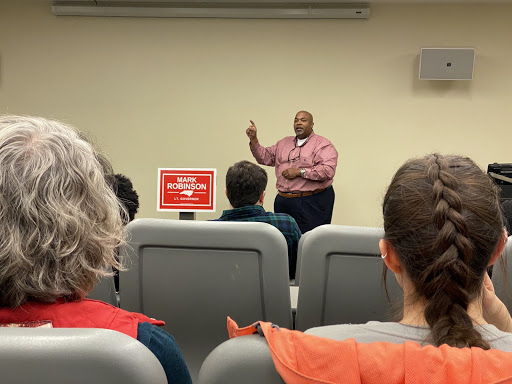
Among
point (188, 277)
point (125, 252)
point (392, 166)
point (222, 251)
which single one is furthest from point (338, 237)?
point (392, 166)

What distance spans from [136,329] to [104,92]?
20.1 feet

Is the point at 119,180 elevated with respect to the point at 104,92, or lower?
lower

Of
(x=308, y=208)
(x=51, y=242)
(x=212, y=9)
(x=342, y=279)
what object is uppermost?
(x=212, y=9)

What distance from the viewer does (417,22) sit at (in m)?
6.38

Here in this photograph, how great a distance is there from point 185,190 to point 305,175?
227 cm

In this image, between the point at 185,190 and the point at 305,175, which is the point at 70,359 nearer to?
the point at 185,190

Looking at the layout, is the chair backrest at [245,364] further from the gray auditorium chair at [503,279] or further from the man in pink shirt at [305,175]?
the man in pink shirt at [305,175]

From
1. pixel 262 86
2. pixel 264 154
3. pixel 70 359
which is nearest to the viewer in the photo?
pixel 70 359

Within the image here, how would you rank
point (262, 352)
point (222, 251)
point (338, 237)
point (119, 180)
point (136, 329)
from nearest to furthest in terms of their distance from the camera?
point (262, 352), point (136, 329), point (338, 237), point (222, 251), point (119, 180)

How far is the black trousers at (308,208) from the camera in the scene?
5.41 metres

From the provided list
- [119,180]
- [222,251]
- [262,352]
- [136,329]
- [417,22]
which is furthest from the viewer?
[417,22]

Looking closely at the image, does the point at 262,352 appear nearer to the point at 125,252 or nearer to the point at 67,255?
the point at 67,255

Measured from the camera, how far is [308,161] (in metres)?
5.47

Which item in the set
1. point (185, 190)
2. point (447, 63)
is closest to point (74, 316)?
point (185, 190)
